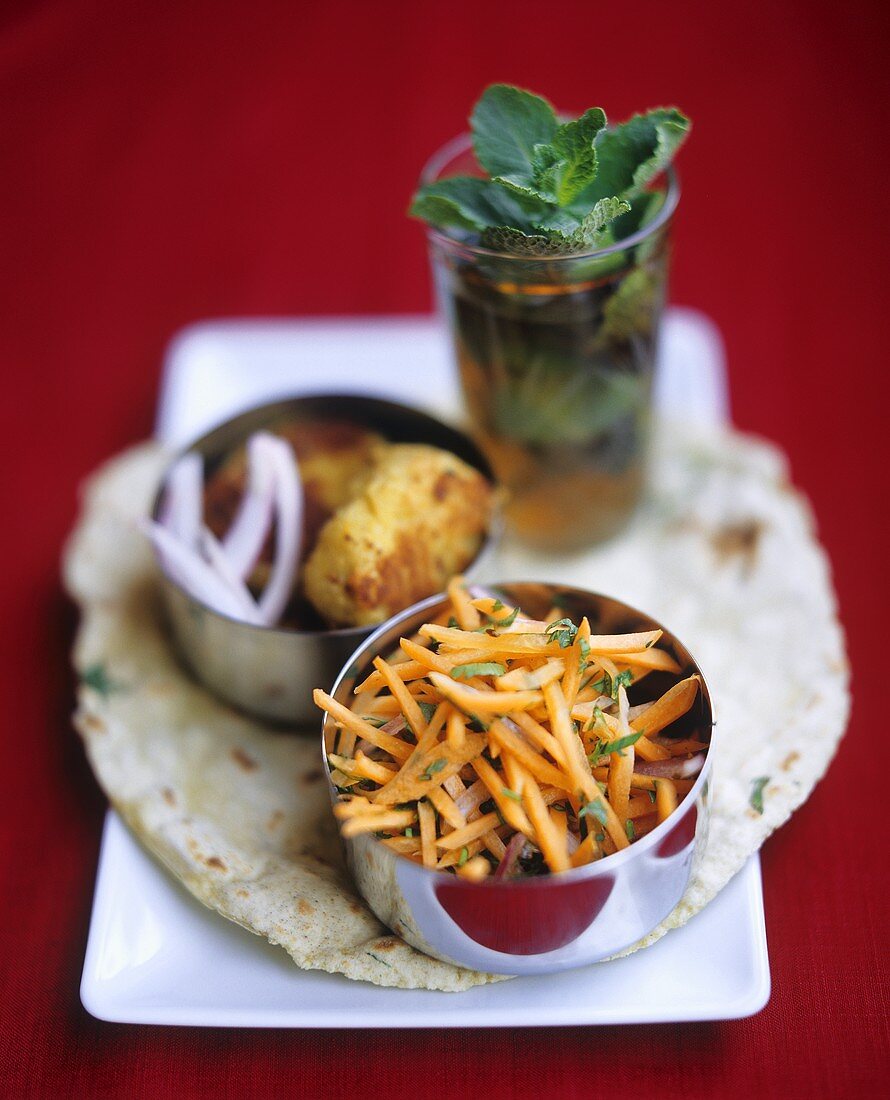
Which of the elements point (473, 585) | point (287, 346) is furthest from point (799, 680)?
point (287, 346)

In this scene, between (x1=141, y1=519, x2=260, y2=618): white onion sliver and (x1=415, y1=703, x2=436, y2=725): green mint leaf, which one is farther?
(x1=141, y1=519, x2=260, y2=618): white onion sliver

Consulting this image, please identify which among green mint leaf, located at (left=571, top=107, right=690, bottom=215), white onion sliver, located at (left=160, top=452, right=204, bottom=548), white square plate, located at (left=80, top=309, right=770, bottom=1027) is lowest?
white square plate, located at (left=80, top=309, right=770, bottom=1027)

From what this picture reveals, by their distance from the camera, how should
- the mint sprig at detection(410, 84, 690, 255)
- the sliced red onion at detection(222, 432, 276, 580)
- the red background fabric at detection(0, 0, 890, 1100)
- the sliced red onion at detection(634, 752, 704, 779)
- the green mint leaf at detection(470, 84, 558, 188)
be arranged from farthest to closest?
the sliced red onion at detection(222, 432, 276, 580) < the green mint leaf at detection(470, 84, 558, 188) < the mint sprig at detection(410, 84, 690, 255) < the red background fabric at detection(0, 0, 890, 1100) < the sliced red onion at detection(634, 752, 704, 779)

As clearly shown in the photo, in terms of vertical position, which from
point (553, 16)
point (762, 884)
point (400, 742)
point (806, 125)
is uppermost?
point (553, 16)

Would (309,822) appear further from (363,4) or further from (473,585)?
(363,4)

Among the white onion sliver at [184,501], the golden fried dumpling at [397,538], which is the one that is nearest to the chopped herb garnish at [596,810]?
the golden fried dumpling at [397,538]

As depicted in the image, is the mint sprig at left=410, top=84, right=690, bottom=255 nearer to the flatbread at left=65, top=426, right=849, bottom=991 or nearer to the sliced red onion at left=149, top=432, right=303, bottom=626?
the sliced red onion at left=149, top=432, right=303, bottom=626

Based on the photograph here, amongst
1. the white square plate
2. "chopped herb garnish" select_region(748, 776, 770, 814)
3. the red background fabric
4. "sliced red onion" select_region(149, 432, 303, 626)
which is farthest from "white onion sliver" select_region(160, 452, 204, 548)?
"chopped herb garnish" select_region(748, 776, 770, 814)
